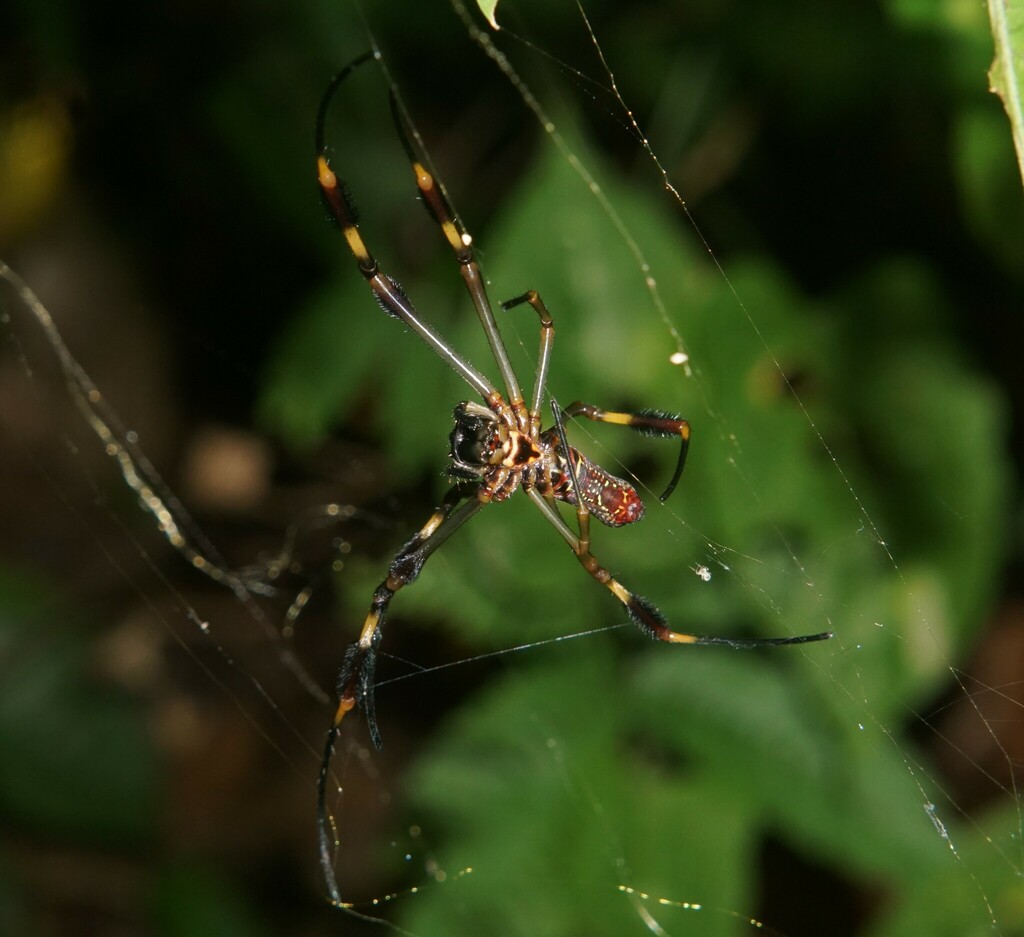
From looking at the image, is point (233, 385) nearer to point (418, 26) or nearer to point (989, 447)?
point (418, 26)

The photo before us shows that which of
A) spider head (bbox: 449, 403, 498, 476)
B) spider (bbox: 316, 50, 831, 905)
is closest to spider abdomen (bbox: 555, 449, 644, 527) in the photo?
spider (bbox: 316, 50, 831, 905)

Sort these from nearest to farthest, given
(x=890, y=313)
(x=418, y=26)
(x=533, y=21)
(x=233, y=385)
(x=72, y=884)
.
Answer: (x=890, y=313) < (x=533, y=21) < (x=418, y=26) < (x=72, y=884) < (x=233, y=385)

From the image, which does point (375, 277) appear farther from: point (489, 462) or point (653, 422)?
point (653, 422)

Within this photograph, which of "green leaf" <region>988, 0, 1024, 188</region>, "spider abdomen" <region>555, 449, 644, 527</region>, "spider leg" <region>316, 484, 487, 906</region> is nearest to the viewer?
"green leaf" <region>988, 0, 1024, 188</region>

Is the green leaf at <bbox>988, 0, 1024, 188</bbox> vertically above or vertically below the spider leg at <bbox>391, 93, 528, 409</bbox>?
above

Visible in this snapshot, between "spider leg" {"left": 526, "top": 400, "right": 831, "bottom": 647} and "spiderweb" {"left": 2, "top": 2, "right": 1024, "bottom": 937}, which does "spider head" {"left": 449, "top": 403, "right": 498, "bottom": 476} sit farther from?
"spiderweb" {"left": 2, "top": 2, "right": 1024, "bottom": 937}

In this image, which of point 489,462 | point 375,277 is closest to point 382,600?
point 489,462

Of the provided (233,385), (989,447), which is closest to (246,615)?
(233,385)
